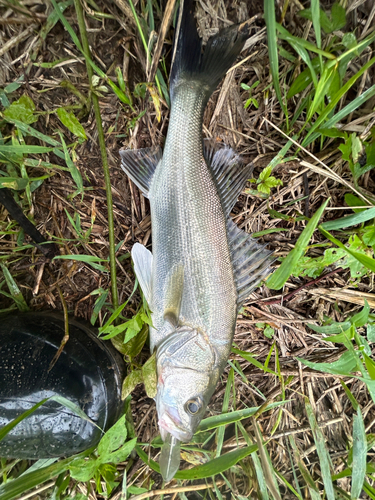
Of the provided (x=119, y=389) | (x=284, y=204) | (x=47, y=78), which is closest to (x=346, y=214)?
(x=284, y=204)

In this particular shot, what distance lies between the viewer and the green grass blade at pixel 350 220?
1.77m

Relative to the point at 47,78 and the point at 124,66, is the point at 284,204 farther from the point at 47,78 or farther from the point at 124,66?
the point at 47,78

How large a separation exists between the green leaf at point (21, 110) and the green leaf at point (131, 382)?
162 cm

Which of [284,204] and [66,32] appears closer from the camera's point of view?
[66,32]

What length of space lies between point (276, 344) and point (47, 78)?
227 cm

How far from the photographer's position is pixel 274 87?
181 cm

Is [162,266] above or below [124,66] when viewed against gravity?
below

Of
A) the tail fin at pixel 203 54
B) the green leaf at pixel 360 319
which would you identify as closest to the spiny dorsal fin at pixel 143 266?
the tail fin at pixel 203 54

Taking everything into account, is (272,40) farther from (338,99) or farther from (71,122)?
(71,122)

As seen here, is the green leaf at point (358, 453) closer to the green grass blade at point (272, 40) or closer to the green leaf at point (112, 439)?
the green leaf at point (112, 439)

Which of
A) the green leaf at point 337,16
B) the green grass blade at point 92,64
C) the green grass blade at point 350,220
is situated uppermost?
the green leaf at point 337,16

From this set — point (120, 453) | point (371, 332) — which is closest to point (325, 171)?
point (371, 332)

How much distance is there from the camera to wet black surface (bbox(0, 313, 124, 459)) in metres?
1.78

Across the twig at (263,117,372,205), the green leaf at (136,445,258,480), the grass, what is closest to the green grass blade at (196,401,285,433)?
the grass
